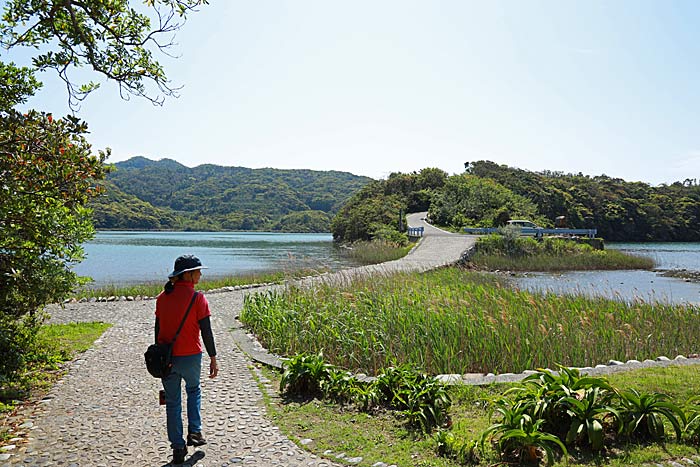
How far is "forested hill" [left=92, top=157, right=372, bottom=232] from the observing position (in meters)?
103

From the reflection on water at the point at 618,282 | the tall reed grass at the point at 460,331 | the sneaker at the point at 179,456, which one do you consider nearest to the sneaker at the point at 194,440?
the sneaker at the point at 179,456

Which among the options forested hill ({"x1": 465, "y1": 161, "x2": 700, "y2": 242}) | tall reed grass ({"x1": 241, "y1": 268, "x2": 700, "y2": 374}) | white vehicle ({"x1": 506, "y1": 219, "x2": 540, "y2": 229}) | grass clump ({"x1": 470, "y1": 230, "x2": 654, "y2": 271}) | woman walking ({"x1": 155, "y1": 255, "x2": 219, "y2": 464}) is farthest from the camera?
forested hill ({"x1": 465, "y1": 161, "x2": 700, "y2": 242})

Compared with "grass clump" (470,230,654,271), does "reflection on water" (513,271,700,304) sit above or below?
below

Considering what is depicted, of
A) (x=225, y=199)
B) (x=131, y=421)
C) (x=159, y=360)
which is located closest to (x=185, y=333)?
(x=159, y=360)

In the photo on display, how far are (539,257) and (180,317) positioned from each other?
26099 mm

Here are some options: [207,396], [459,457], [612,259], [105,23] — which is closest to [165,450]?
[207,396]

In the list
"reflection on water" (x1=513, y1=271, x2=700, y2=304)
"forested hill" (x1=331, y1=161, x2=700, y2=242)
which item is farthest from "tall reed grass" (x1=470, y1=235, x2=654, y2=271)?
"forested hill" (x1=331, y1=161, x2=700, y2=242)

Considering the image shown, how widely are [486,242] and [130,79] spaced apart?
2430 cm

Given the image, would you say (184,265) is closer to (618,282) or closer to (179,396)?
(179,396)

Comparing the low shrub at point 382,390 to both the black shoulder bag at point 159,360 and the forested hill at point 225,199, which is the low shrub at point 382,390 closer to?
the black shoulder bag at point 159,360

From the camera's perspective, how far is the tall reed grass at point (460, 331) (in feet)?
21.2

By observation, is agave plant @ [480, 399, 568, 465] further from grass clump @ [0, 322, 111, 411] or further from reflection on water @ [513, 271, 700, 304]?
reflection on water @ [513, 271, 700, 304]

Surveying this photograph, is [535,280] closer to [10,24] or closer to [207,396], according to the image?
[207,396]

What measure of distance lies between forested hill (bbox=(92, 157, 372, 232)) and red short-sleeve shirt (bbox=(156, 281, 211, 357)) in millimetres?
91944
